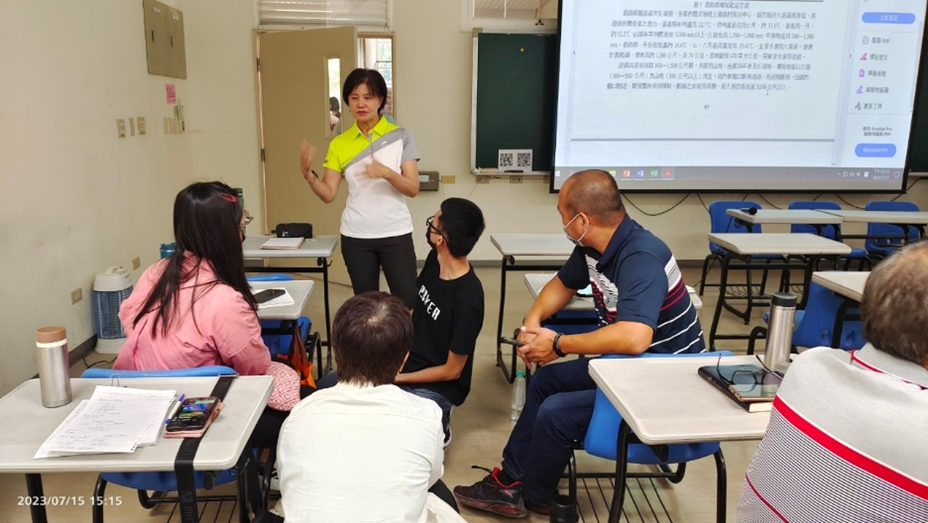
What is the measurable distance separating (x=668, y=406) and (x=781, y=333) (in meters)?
0.45

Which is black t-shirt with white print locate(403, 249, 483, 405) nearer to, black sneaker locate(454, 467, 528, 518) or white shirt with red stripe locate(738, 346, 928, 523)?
black sneaker locate(454, 467, 528, 518)

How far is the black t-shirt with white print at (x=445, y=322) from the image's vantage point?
2.15 m

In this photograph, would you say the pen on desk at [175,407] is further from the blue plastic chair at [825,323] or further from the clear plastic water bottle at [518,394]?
the blue plastic chair at [825,323]

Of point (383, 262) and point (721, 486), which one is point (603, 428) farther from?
point (383, 262)

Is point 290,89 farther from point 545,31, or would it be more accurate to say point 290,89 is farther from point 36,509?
point 36,509

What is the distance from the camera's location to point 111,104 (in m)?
3.96

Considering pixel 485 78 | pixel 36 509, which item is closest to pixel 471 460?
pixel 36 509

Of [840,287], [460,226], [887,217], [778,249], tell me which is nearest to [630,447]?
[460,226]

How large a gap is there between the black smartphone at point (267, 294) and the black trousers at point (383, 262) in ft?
1.86

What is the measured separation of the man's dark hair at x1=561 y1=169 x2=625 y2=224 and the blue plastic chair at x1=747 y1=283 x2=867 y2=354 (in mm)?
1069

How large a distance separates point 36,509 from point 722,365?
1741 mm

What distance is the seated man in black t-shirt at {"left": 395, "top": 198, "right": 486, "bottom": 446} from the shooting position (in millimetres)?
2148

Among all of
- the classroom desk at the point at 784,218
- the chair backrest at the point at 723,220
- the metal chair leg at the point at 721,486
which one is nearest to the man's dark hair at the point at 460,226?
the metal chair leg at the point at 721,486

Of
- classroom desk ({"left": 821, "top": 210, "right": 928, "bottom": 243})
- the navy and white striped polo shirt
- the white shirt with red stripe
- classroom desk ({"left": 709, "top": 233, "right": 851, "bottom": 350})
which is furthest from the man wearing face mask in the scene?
classroom desk ({"left": 821, "top": 210, "right": 928, "bottom": 243})
